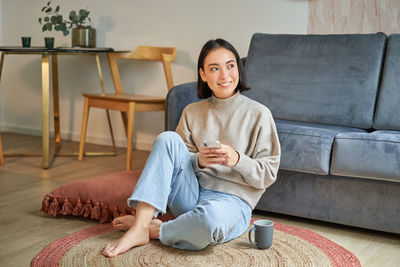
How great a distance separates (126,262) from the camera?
1783mm

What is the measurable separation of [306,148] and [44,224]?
1.14 m

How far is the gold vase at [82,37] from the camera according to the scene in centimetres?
Answer: 372

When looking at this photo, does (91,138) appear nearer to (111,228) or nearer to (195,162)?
(111,228)

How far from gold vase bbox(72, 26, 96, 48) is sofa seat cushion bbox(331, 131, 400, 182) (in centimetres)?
219

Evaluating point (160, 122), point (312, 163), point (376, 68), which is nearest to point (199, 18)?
point (160, 122)

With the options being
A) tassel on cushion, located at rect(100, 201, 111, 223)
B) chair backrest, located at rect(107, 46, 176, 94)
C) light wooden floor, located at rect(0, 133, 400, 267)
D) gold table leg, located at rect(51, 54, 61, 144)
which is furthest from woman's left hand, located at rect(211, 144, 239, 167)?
gold table leg, located at rect(51, 54, 61, 144)

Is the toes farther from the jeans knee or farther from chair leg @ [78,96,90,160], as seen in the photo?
chair leg @ [78,96,90,160]

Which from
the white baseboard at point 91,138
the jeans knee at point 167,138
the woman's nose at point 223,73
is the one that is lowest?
the white baseboard at point 91,138

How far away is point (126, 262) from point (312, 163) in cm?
85

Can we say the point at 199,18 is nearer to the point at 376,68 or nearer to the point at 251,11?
the point at 251,11

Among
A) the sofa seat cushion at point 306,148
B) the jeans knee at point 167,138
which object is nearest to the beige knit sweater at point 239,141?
the jeans knee at point 167,138

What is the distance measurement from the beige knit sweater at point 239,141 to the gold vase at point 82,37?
1.92 metres

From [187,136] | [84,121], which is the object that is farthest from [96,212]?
[84,121]

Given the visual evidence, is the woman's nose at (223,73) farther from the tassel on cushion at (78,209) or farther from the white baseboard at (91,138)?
the white baseboard at (91,138)
